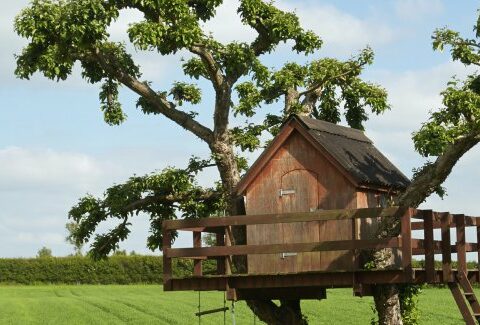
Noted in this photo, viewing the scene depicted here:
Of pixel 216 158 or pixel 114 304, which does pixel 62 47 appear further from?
pixel 114 304

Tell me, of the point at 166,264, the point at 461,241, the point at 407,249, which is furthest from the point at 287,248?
the point at 461,241

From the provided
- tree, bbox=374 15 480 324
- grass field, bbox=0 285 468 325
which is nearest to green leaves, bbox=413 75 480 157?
tree, bbox=374 15 480 324

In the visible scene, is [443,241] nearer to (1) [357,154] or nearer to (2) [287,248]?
(1) [357,154]

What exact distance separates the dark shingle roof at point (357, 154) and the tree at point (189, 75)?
2.70 meters

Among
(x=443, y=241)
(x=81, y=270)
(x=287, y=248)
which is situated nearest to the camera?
(x=287, y=248)

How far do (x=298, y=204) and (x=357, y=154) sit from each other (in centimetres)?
218

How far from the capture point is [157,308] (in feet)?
177

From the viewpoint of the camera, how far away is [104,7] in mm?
25672

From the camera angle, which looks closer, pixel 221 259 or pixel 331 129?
pixel 221 259

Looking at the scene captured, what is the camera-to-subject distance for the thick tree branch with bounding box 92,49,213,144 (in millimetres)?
27562

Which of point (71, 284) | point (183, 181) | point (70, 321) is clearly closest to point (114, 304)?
point (70, 321)

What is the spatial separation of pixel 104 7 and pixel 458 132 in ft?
30.5

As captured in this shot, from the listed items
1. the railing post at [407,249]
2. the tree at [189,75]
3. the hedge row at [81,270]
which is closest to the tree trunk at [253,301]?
the tree at [189,75]

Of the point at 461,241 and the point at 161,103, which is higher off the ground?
the point at 161,103
